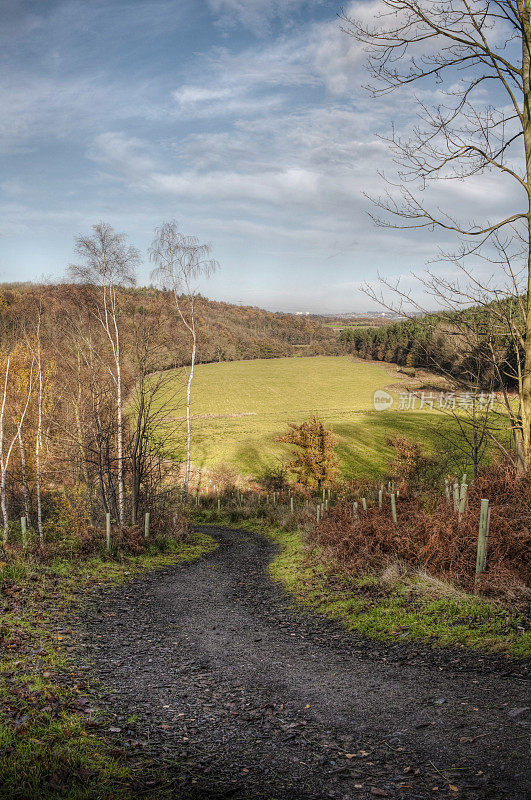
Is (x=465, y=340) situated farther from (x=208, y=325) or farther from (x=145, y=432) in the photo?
(x=208, y=325)

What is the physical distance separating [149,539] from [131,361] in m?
11.5

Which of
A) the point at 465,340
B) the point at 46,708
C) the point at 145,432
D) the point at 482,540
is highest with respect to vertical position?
the point at 465,340

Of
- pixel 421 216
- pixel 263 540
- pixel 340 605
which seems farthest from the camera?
pixel 263 540

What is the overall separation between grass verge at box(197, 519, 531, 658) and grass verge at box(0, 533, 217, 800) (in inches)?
189

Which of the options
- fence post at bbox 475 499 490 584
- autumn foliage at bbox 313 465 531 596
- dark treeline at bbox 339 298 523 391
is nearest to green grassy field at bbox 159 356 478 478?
autumn foliage at bbox 313 465 531 596

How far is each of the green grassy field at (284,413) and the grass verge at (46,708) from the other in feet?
46.0

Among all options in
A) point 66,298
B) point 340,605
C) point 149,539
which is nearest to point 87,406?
point 66,298

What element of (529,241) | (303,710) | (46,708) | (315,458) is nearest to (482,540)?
(303,710)

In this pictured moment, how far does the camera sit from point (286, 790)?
3914 millimetres

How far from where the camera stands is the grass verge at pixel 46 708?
3.74 metres

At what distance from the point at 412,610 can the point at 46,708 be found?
5.97m

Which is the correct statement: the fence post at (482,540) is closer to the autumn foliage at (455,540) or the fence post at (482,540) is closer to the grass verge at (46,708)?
the autumn foliage at (455,540)

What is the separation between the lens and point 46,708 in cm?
517

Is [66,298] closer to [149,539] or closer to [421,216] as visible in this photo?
[149,539]
